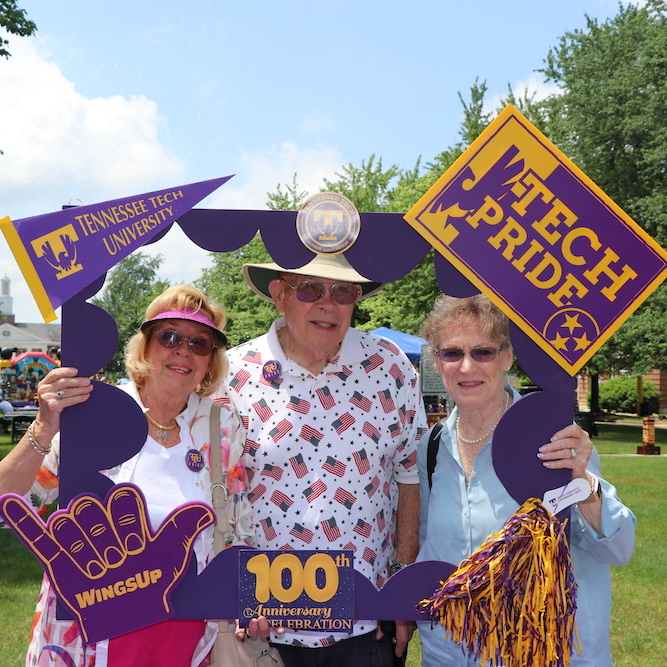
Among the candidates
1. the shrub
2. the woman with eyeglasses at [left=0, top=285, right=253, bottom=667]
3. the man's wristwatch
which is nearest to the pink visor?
the woman with eyeglasses at [left=0, top=285, right=253, bottom=667]

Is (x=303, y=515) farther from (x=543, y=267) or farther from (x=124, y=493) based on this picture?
(x=543, y=267)

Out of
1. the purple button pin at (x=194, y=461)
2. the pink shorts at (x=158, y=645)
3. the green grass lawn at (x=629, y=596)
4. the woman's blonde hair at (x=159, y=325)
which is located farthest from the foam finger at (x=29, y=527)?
the green grass lawn at (x=629, y=596)

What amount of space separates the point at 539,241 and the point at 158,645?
170cm

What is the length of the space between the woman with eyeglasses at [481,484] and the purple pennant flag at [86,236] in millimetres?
906

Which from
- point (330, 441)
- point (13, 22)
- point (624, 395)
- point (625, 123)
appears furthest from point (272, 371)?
point (624, 395)

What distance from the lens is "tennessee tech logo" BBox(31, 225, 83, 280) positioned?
6.63 feet

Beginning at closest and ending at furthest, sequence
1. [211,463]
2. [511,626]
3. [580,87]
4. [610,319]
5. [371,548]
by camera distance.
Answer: [511,626] → [610,319] → [211,463] → [371,548] → [580,87]

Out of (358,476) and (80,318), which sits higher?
(80,318)

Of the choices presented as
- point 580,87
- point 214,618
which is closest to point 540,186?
point 214,618

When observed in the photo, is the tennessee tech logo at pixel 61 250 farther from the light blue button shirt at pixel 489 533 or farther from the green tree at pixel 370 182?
the green tree at pixel 370 182

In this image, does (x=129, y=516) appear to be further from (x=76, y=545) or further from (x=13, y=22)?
(x=13, y=22)

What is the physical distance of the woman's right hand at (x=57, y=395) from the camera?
2.01 meters

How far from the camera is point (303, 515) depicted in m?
2.37

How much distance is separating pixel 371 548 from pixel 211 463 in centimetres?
64
